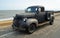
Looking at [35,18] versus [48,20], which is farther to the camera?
[48,20]

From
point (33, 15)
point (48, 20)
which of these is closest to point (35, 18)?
point (33, 15)

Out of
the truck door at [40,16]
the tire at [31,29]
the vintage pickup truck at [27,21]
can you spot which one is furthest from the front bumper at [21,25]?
the truck door at [40,16]

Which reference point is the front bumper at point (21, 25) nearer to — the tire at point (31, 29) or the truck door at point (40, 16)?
the tire at point (31, 29)

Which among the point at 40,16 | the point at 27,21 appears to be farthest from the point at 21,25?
the point at 40,16

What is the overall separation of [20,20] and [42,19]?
2865mm

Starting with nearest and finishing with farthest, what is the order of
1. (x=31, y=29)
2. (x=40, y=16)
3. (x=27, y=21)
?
1. (x=27, y=21)
2. (x=31, y=29)
3. (x=40, y=16)

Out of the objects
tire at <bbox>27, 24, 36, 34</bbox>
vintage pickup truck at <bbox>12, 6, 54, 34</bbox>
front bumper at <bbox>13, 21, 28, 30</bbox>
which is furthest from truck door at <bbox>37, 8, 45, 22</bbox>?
Answer: front bumper at <bbox>13, 21, 28, 30</bbox>

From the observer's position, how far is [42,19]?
12.6 meters

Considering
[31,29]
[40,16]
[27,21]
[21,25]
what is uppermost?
[40,16]

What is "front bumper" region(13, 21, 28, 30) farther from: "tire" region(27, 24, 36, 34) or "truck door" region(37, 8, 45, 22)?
"truck door" region(37, 8, 45, 22)

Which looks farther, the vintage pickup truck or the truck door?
the truck door

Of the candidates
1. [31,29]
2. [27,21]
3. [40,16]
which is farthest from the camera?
[40,16]

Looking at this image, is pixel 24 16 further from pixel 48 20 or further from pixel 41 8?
pixel 48 20

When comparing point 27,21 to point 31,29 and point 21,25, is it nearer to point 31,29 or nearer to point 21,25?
point 21,25
